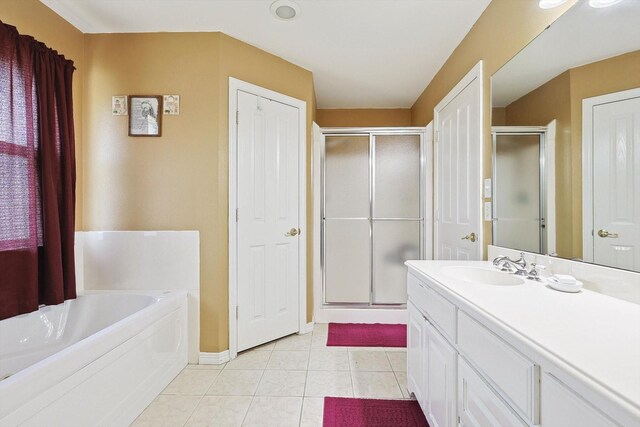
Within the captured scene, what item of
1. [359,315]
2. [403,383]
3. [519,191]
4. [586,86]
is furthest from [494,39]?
[359,315]

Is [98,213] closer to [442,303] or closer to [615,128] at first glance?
[442,303]

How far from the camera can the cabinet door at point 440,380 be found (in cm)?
111

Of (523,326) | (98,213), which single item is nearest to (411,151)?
(523,326)

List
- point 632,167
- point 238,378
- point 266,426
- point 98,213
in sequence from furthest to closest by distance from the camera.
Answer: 1. point 98,213
2. point 238,378
3. point 266,426
4. point 632,167

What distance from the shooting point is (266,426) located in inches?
59.0

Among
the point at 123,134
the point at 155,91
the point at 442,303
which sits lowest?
the point at 442,303

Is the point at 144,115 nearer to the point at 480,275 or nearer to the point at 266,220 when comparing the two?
the point at 266,220

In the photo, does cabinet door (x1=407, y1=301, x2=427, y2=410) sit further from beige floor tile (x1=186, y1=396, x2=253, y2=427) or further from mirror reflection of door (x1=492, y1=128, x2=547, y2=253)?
beige floor tile (x1=186, y1=396, x2=253, y2=427)

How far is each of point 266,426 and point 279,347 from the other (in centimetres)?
90

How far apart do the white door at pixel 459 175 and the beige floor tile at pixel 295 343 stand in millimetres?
1420

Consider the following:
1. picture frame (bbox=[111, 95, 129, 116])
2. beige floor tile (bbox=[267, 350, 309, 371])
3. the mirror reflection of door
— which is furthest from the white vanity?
picture frame (bbox=[111, 95, 129, 116])

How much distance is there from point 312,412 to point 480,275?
3.92 ft

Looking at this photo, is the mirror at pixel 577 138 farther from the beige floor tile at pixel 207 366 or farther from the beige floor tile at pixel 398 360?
the beige floor tile at pixel 207 366

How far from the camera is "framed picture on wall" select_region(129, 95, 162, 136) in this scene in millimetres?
2143
